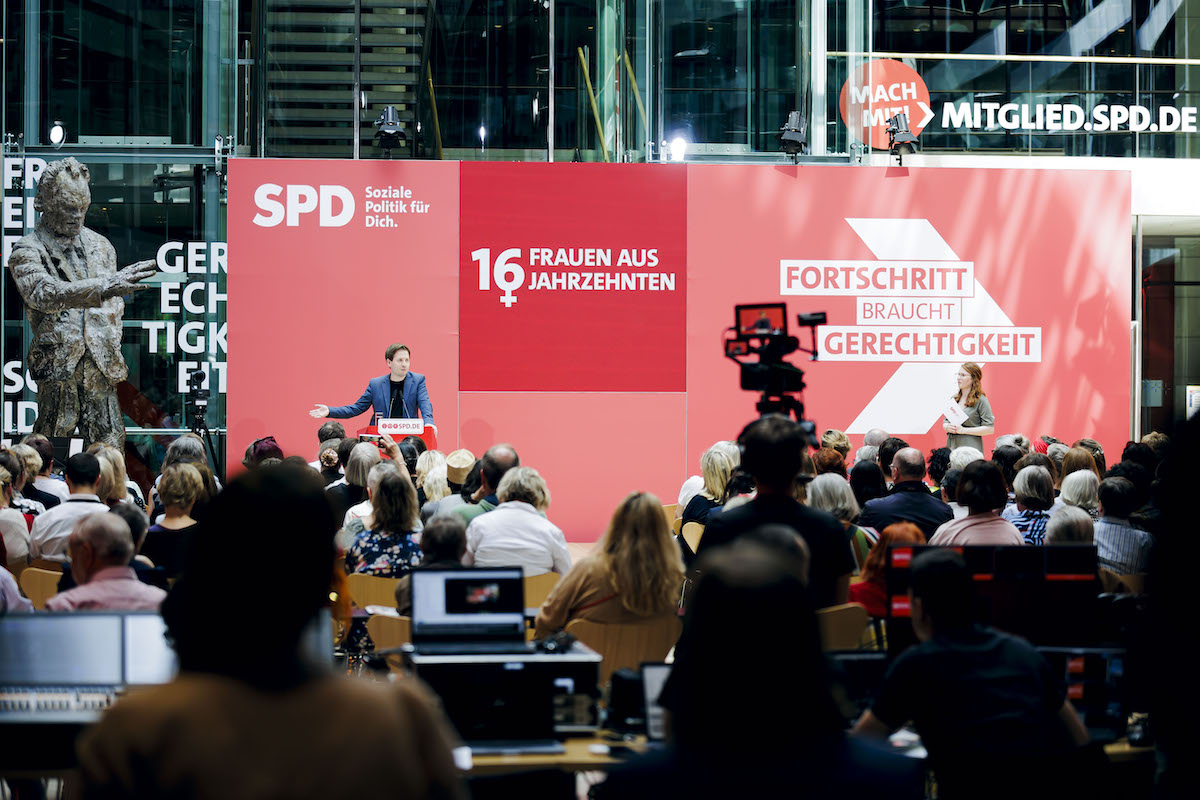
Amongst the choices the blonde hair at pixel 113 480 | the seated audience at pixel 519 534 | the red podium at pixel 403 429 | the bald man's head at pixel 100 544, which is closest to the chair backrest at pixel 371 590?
the seated audience at pixel 519 534

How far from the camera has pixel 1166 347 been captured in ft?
52.7

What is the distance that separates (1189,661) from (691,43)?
1022cm

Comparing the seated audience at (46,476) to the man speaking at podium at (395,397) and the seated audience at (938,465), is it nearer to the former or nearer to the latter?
the man speaking at podium at (395,397)

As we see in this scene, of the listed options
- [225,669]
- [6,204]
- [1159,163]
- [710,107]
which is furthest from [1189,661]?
[1159,163]

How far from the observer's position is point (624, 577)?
13.2 feet

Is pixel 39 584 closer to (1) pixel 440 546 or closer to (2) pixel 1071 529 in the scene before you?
(1) pixel 440 546

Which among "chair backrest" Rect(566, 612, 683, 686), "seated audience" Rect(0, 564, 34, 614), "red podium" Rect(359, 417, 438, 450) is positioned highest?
"red podium" Rect(359, 417, 438, 450)

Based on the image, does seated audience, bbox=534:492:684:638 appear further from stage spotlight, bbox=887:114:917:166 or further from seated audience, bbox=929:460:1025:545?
stage spotlight, bbox=887:114:917:166

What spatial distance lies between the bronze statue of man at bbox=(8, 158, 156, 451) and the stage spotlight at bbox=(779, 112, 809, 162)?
5288mm

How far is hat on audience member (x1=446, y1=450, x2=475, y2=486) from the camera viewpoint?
Answer: 730 centimetres

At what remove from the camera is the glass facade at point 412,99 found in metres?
10.8

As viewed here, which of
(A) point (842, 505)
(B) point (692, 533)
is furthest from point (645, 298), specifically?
(A) point (842, 505)

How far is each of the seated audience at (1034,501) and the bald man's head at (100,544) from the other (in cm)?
358

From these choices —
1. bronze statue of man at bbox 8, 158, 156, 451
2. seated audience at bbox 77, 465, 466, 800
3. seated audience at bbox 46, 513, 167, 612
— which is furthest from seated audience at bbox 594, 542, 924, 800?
bronze statue of man at bbox 8, 158, 156, 451
